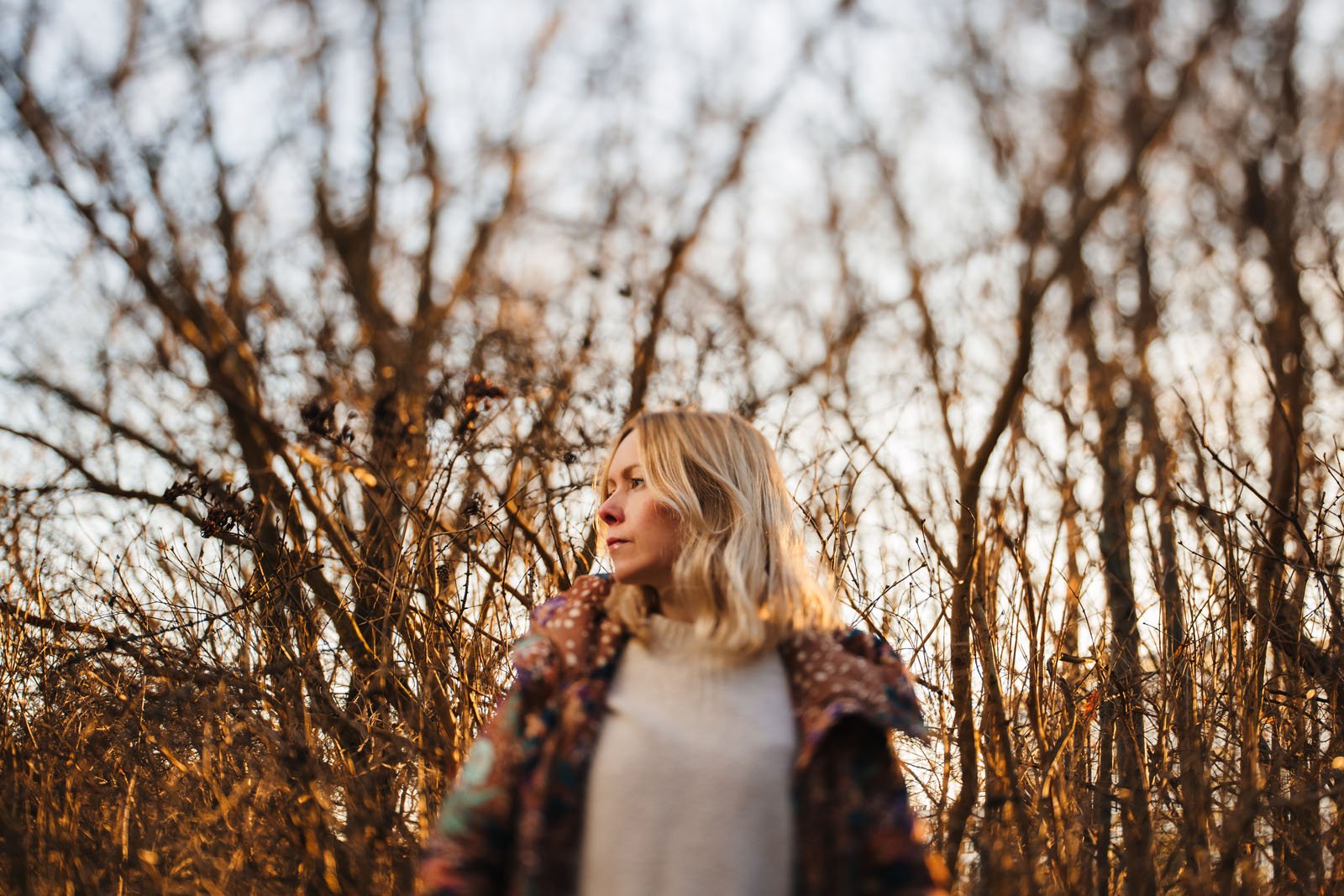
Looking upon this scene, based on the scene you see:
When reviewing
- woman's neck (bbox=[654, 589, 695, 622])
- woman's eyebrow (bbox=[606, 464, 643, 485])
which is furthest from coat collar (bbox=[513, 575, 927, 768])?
woman's eyebrow (bbox=[606, 464, 643, 485])

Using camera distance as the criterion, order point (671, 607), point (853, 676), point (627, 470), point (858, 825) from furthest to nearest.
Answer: point (627, 470)
point (671, 607)
point (853, 676)
point (858, 825)

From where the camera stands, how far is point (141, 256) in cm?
679

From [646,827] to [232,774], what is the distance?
64.3 inches

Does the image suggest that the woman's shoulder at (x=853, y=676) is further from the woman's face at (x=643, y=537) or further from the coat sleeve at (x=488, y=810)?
the coat sleeve at (x=488, y=810)

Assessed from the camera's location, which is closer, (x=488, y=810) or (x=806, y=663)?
(x=488, y=810)

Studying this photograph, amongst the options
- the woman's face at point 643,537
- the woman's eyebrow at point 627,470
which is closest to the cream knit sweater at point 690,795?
the woman's face at point 643,537

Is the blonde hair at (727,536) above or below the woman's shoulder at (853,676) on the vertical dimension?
above

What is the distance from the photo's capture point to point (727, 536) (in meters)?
2.17

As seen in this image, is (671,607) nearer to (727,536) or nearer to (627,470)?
(727,536)

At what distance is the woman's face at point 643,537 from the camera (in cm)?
213

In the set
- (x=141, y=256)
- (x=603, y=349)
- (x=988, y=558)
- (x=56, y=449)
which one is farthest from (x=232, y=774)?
(x=141, y=256)

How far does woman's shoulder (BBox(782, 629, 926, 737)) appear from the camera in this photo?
1876 millimetres

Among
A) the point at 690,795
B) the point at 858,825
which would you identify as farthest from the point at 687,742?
the point at 858,825

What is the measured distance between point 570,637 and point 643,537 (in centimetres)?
26
